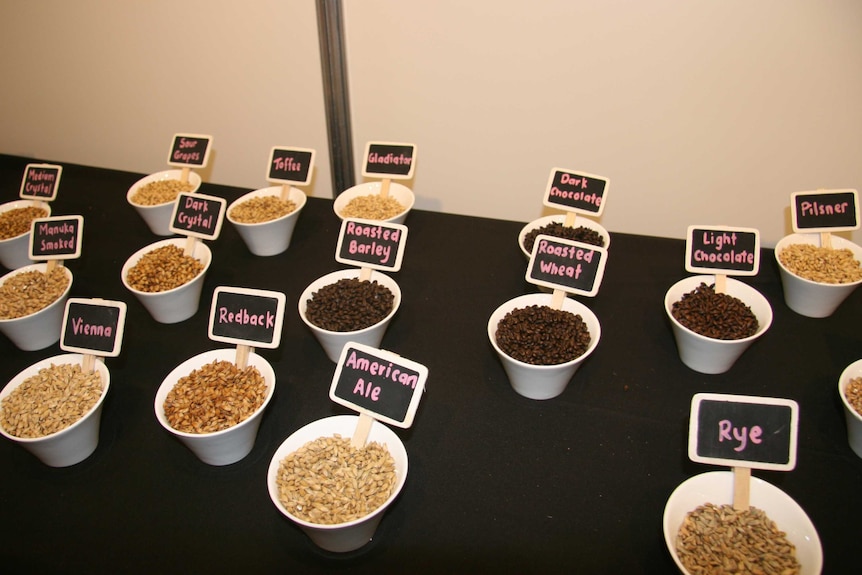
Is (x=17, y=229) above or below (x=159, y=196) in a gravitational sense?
below

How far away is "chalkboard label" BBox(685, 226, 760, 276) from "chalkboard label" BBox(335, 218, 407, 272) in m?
0.83

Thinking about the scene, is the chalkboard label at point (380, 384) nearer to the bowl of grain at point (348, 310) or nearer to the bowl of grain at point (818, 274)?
the bowl of grain at point (348, 310)

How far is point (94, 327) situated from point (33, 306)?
364mm

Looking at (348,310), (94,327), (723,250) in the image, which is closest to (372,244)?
(348,310)

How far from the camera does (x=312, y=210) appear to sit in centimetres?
231

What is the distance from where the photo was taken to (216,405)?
4.54ft

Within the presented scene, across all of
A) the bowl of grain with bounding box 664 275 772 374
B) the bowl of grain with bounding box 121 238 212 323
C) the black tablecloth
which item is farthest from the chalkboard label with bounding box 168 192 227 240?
the bowl of grain with bounding box 664 275 772 374

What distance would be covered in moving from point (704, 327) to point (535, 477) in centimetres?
62

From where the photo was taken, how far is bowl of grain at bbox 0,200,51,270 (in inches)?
79.4

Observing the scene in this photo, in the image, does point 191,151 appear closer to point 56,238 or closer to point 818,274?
point 56,238

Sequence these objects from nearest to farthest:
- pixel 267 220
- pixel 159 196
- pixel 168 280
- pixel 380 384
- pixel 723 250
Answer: pixel 380 384
pixel 723 250
pixel 168 280
pixel 267 220
pixel 159 196

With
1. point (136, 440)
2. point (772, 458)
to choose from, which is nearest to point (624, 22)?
point (772, 458)

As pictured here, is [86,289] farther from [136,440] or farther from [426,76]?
[426,76]

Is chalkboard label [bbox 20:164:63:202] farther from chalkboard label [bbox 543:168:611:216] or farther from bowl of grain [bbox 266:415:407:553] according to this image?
chalkboard label [bbox 543:168:611:216]
